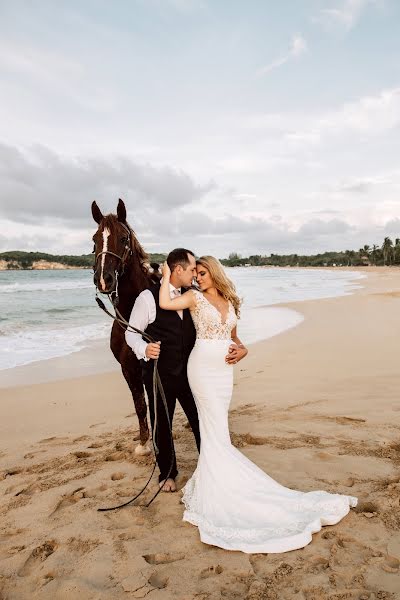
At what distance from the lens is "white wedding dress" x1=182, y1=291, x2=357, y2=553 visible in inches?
117

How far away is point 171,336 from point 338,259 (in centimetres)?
13609

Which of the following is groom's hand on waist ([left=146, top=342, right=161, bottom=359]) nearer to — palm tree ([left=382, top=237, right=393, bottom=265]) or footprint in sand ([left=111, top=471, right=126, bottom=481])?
footprint in sand ([left=111, top=471, right=126, bottom=481])

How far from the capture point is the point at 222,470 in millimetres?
3314

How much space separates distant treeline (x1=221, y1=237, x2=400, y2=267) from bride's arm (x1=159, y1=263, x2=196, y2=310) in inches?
4294

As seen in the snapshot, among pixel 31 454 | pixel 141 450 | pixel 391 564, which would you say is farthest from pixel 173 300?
pixel 31 454

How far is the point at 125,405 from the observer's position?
6836 mm

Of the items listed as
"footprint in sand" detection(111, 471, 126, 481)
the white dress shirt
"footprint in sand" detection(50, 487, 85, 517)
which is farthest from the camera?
"footprint in sand" detection(111, 471, 126, 481)

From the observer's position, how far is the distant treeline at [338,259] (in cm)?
10737

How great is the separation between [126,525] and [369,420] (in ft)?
11.2

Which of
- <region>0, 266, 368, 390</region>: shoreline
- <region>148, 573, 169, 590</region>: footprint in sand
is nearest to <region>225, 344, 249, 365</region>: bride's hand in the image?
<region>148, 573, 169, 590</region>: footprint in sand

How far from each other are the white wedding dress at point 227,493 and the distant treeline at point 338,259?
10896 centimetres

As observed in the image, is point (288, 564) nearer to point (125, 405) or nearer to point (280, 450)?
point (280, 450)

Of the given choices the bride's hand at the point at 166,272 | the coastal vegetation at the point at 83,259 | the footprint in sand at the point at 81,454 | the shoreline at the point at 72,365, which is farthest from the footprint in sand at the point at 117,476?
the coastal vegetation at the point at 83,259

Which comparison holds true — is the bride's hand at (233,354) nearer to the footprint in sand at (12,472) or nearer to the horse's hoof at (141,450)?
the horse's hoof at (141,450)
